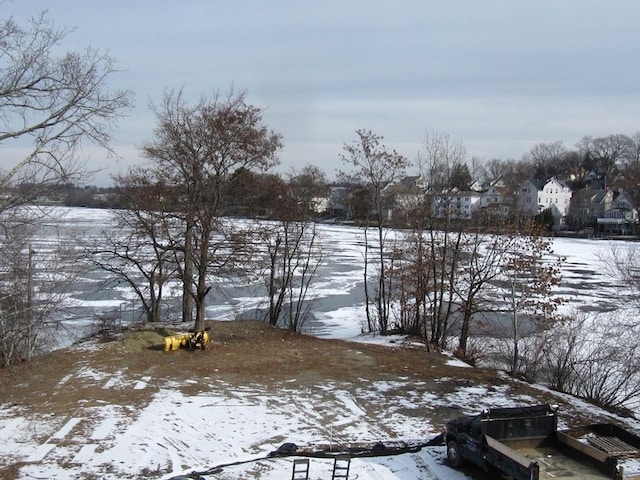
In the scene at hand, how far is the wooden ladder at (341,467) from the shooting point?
866cm

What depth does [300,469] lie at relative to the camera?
30.8 feet

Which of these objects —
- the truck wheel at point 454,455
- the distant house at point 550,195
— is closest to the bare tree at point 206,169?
the truck wheel at point 454,455

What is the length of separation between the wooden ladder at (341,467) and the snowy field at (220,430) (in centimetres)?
17

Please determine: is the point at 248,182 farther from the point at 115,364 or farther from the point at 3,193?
the point at 3,193

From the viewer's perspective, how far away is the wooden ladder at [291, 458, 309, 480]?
8625mm

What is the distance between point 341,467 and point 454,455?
6.55 feet

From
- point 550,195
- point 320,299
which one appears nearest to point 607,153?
point 550,195

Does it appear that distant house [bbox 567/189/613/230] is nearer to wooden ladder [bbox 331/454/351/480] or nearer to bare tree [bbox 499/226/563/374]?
bare tree [bbox 499/226/563/374]

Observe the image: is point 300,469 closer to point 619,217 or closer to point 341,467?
point 341,467

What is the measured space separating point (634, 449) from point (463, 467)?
8.66 feet

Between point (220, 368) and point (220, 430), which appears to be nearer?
point (220, 430)

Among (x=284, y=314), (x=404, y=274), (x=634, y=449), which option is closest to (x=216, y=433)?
(x=634, y=449)

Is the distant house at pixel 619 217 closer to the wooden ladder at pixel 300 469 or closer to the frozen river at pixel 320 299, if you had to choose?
→ the frozen river at pixel 320 299

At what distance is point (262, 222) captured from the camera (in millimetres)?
25234
